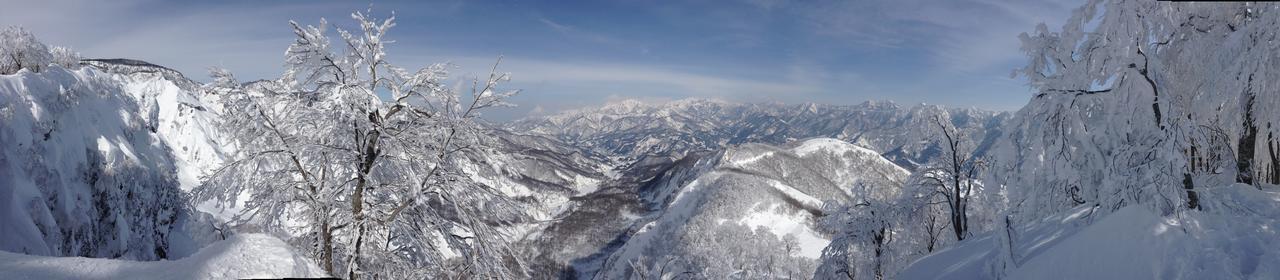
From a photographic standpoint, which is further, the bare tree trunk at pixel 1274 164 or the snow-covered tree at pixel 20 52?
the snow-covered tree at pixel 20 52

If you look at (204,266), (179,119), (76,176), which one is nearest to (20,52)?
(76,176)

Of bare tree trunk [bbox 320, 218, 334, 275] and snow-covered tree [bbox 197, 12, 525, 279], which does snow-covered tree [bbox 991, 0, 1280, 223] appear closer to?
snow-covered tree [bbox 197, 12, 525, 279]

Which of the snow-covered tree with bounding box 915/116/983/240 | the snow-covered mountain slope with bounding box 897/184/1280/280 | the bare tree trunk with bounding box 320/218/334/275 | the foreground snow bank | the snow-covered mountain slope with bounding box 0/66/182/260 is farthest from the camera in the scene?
the snow-covered mountain slope with bounding box 0/66/182/260

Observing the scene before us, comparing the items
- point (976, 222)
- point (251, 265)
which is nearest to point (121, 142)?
point (251, 265)

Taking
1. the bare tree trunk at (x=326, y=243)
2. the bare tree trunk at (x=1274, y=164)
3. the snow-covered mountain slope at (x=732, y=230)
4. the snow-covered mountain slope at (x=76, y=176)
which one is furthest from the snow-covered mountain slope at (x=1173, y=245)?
the snow-covered mountain slope at (x=732, y=230)

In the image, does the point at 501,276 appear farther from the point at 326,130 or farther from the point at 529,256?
the point at 529,256

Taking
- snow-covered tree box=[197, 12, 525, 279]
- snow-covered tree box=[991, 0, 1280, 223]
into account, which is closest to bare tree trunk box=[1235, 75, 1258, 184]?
snow-covered tree box=[991, 0, 1280, 223]

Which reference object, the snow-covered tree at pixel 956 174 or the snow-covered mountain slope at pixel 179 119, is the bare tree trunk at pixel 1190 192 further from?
the snow-covered mountain slope at pixel 179 119
